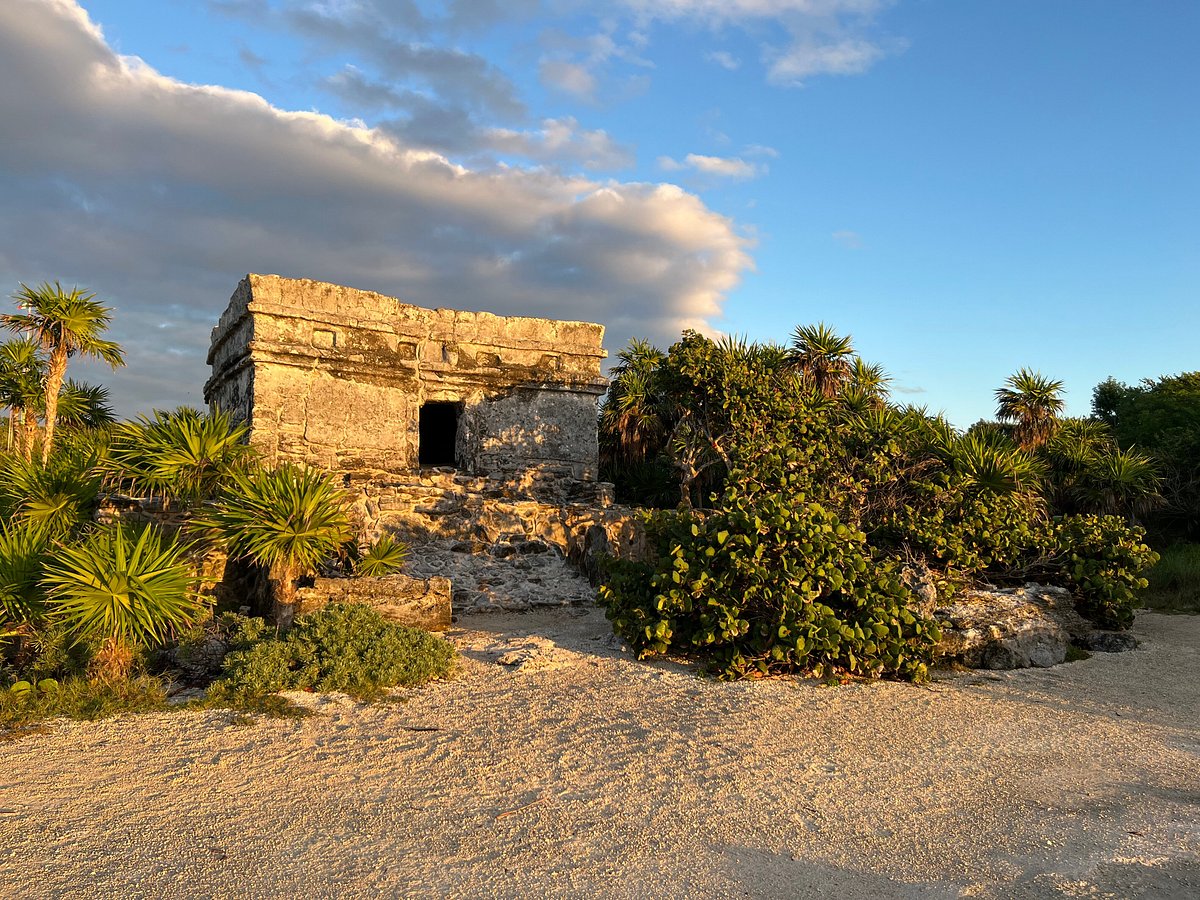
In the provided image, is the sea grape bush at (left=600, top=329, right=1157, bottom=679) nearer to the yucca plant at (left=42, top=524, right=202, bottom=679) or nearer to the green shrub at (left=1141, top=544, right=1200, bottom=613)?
the green shrub at (left=1141, top=544, right=1200, bottom=613)

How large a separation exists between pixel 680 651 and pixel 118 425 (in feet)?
17.1

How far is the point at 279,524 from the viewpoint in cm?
595

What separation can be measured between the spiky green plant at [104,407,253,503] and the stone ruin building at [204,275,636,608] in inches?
75.4

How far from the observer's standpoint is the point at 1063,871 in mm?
2986

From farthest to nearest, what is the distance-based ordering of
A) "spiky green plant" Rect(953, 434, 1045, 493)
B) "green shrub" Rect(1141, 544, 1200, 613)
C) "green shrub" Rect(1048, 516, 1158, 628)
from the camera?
"green shrub" Rect(1141, 544, 1200, 613)
"spiky green plant" Rect(953, 434, 1045, 493)
"green shrub" Rect(1048, 516, 1158, 628)

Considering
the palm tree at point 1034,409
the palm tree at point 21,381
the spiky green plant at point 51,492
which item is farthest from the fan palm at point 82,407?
the palm tree at point 1034,409

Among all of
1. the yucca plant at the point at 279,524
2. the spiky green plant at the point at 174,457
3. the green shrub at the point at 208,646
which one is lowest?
the green shrub at the point at 208,646

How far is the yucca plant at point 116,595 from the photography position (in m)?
4.99

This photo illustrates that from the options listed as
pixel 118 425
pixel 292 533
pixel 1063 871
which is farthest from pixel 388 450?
pixel 1063 871

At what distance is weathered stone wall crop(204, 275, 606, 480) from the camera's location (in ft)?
30.8

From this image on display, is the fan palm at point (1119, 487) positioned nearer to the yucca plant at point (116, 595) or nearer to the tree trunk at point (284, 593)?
the tree trunk at point (284, 593)

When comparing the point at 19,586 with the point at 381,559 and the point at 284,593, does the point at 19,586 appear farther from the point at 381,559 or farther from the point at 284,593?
the point at 381,559

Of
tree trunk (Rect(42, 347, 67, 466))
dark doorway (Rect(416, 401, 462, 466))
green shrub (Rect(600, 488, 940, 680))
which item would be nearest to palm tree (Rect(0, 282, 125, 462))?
tree trunk (Rect(42, 347, 67, 466))

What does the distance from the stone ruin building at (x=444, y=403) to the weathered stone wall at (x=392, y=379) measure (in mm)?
16
